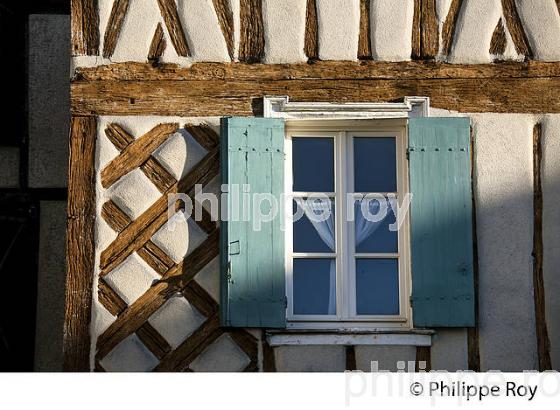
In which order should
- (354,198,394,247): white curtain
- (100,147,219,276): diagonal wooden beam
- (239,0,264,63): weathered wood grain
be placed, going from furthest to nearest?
(239,0,264,63): weathered wood grain < (354,198,394,247): white curtain < (100,147,219,276): diagonal wooden beam

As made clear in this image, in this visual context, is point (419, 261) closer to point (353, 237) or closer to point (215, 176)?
point (353, 237)

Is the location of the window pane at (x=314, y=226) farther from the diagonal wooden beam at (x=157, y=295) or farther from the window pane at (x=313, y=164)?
the diagonal wooden beam at (x=157, y=295)

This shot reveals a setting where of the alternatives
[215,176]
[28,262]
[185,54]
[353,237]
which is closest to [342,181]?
[353,237]

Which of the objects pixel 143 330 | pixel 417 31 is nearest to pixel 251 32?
pixel 417 31

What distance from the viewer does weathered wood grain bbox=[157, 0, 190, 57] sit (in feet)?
21.4

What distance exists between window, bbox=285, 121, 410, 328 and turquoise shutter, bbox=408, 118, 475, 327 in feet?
0.41

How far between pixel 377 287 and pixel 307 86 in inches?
46.8

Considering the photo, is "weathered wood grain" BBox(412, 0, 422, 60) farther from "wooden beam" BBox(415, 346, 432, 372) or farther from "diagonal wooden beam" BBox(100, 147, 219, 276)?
"wooden beam" BBox(415, 346, 432, 372)

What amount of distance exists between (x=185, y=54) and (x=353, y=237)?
1.40m

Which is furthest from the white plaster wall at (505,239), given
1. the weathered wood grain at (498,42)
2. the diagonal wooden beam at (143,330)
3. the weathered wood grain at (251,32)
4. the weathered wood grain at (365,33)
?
the diagonal wooden beam at (143,330)

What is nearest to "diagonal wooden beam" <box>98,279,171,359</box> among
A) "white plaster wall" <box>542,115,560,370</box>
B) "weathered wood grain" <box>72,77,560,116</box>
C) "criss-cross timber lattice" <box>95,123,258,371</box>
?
"criss-cross timber lattice" <box>95,123,258,371</box>

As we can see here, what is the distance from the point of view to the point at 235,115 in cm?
644

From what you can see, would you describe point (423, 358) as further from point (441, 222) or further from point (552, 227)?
point (552, 227)

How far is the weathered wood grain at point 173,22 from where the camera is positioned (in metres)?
6.52
